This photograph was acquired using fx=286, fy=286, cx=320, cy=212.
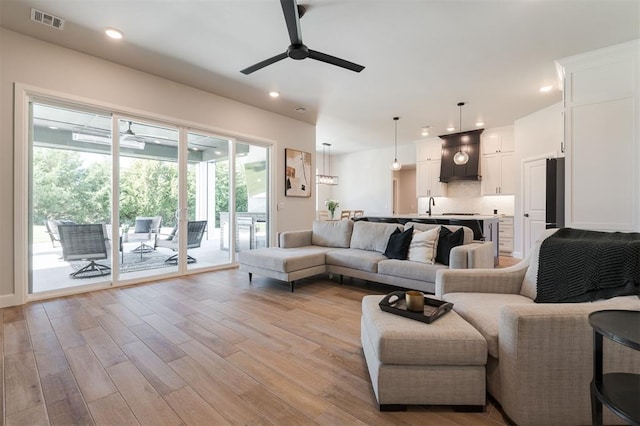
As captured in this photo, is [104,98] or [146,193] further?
[146,193]

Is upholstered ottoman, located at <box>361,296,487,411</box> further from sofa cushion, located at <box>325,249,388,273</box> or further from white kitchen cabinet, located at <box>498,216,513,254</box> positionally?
white kitchen cabinet, located at <box>498,216,513,254</box>

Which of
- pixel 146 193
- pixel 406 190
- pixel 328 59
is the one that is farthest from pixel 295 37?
pixel 406 190

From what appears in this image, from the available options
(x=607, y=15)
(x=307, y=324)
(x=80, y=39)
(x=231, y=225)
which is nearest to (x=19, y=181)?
(x=80, y=39)

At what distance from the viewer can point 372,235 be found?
414 centimetres

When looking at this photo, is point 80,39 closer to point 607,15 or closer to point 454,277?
point 454,277

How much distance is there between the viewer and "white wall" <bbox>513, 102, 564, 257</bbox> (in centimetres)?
520

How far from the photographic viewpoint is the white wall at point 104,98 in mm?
3018

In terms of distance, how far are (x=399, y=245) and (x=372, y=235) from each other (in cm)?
64

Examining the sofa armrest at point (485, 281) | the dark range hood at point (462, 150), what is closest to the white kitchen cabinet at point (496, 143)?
the dark range hood at point (462, 150)

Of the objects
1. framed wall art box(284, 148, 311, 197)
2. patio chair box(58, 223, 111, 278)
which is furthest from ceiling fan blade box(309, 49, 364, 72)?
patio chair box(58, 223, 111, 278)

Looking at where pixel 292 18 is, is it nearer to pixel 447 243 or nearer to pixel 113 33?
pixel 113 33

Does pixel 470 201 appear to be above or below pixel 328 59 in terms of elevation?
below

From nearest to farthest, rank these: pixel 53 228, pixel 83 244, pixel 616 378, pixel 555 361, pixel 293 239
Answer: pixel 616 378
pixel 555 361
pixel 53 228
pixel 83 244
pixel 293 239

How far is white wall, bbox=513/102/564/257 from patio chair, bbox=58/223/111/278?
741cm
